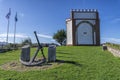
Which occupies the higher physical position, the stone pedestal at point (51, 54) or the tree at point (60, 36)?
the tree at point (60, 36)

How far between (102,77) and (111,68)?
1968mm

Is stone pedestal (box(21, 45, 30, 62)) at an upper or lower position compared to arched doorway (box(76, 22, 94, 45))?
lower

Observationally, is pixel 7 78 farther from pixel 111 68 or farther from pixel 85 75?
pixel 111 68

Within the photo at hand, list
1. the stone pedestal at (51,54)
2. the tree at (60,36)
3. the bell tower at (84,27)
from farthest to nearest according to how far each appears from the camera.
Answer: the tree at (60,36)
the bell tower at (84,27)
the stone pedestal at (51,54)

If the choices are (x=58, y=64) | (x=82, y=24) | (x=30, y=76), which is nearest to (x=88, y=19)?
(x=82, y=24)

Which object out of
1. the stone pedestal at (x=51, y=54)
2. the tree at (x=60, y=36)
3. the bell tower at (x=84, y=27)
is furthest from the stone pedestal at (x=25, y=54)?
the tree at (x=60, y=36)

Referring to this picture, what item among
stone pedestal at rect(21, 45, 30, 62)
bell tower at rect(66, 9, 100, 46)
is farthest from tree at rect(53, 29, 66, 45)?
stone pedestal at rect(21, 45, 30, 62)

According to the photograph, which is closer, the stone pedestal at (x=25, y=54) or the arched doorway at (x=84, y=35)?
the stone pedestal at (x=25, y=54)

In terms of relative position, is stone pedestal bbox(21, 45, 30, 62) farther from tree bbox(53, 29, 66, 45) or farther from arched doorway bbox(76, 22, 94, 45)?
tree bbox(53, 29, 66, 45)

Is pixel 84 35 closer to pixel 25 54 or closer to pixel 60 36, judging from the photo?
pixel 25 54

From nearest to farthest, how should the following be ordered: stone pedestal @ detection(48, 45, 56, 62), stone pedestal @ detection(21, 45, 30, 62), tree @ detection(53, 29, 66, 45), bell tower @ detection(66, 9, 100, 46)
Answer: stone pedestal @ detection(48, 45, 56, 62)
stone pedestal @ detection(21, 45, 30, 62)
bell tower @ detection(66, 9, 100, 46)
tree @ detection(53, 29, 66, 45)

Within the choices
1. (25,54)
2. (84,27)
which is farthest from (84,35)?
(25,54)

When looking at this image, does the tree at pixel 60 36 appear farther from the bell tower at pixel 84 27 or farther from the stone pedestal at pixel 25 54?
the stone pedestal at pixel 25 54

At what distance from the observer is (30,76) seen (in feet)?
37.7
